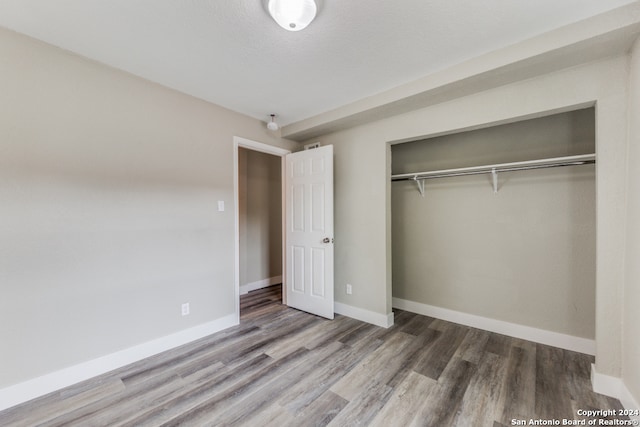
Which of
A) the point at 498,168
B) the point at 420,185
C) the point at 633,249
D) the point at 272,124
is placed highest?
the point at 272,124

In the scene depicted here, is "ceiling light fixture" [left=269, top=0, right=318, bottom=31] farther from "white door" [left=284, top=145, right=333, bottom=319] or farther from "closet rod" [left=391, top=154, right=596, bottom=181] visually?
"closet rod" [left=391, top=154, right=596, bottom=181]

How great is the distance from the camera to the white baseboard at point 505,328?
2338mm

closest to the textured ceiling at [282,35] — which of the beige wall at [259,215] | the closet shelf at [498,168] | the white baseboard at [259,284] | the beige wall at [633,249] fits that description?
the beige wall at [633,249]

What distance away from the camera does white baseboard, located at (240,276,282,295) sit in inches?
167

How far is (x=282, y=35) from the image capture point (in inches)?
69.5

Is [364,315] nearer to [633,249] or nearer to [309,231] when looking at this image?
[309,231]

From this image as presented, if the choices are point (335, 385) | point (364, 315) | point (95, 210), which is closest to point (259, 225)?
point (364, 315)

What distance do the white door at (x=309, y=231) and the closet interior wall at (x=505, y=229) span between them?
0.99 meters

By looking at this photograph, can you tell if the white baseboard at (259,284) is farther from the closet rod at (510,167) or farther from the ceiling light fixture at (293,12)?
the ceiling light fixture at (293,12)

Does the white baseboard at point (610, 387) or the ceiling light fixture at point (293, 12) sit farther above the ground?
the ceiling light fixture at point (293, 12)


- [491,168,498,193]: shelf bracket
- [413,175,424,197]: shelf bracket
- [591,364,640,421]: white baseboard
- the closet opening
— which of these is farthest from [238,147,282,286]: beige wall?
[591,364,640,421]: white baseboard

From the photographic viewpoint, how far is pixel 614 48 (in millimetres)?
1714

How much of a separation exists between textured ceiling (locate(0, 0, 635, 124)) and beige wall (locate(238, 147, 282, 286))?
208 cm

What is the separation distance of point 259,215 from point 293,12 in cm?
345
